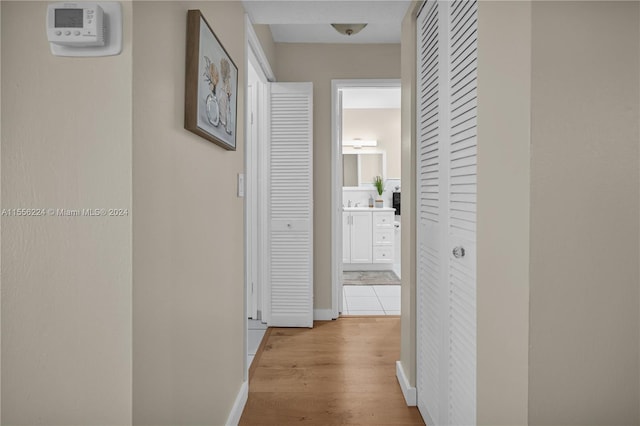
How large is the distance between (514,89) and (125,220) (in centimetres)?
99

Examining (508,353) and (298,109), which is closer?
(508,353)

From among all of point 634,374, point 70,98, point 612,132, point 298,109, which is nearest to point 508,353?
point 634,374

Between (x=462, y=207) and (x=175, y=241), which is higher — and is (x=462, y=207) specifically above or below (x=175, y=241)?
above

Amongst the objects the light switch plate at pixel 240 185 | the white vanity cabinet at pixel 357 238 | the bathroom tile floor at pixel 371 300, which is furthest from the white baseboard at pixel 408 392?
the white vanity cabinet at pixel 357 238

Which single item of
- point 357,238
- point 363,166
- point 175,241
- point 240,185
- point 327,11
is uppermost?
point 327,11

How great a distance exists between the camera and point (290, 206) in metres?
3.30

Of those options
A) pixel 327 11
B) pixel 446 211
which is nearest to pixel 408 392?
pixel 446 211

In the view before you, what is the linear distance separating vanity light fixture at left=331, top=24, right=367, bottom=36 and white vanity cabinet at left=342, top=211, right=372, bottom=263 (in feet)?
9.45

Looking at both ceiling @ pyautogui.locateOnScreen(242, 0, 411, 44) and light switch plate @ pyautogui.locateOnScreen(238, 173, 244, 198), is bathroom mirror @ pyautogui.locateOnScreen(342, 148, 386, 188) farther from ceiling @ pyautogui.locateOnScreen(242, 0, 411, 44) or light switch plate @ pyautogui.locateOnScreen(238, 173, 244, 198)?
light switch plate @ pyautogui.locateOnScreen(238, 173, 244, 198)

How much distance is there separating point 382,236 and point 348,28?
10.4 feet

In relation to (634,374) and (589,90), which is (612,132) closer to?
(589,90)

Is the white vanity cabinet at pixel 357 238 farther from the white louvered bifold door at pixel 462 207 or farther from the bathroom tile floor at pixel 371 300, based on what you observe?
the white louvered bifold door at pixel 462 207

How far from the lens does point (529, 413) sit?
870 millimetres

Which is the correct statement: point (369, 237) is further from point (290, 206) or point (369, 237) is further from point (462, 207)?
point (462, 207)
